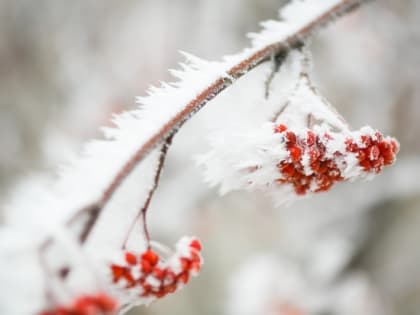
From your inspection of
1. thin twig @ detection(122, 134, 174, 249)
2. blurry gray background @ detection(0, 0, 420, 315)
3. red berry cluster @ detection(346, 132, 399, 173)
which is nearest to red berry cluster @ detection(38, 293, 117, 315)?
thin twig @ detection(122, 134, 174, 249)

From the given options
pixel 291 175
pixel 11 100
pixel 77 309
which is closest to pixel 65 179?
pixel 77 309

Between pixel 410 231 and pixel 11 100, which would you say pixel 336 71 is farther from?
pixel 11 100

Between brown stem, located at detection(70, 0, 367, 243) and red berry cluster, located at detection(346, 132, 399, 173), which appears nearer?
brown stem, located at detection(70, 0, 367, 243)

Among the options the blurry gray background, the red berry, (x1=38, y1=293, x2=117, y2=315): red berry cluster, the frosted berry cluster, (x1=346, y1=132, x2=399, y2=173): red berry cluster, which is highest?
the blurry gray background

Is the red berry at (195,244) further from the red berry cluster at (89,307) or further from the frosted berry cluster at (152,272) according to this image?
the red berry cluster at (89,307)

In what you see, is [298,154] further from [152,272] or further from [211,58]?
[211,58]

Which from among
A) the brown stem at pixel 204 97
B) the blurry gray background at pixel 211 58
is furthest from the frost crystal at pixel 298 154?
the blurry gray background at pixel 211 58

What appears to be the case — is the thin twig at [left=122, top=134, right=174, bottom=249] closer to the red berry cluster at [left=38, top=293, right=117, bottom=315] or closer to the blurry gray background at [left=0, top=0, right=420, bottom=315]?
the red berry cluster at [left=38, top=293, right=117, bottom=315]
